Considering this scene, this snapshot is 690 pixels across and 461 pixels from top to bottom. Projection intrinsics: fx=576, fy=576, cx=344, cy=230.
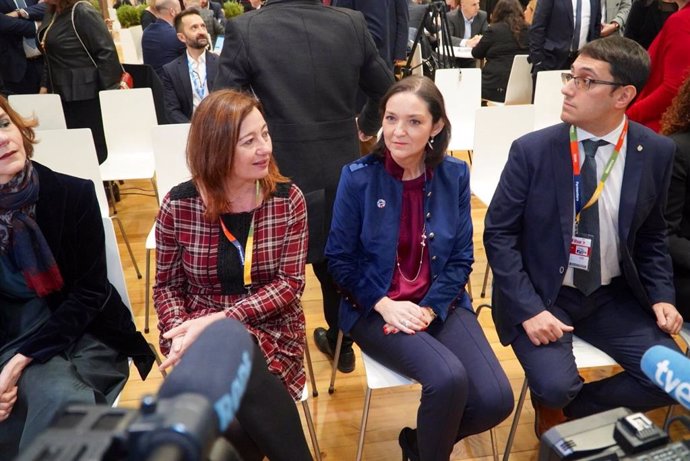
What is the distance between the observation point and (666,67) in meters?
2.82

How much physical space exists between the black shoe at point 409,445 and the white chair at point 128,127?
7.45 ft

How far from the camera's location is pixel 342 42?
214cm

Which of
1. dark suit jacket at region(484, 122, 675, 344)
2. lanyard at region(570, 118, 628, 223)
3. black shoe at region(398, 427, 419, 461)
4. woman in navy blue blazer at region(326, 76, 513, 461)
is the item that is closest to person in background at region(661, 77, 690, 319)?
dark suit jacket at region(484, 122, 675, 344)

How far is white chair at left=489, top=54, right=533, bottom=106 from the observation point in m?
4.57

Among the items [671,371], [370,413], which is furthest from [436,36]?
[671,371]

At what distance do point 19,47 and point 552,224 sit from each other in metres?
3.82

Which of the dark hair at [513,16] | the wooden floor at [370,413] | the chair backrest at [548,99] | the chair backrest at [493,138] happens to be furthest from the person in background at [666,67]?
the dark hair at [513,16]

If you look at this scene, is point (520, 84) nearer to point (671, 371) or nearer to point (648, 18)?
point (648, 18)

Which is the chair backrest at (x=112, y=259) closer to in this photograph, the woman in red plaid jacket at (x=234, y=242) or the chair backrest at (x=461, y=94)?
the woman in red plaid jacket at (x=234, y=242)

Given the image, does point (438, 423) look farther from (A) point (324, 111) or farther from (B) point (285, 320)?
(A) point (324, 111)

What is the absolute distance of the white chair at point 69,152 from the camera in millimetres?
2826

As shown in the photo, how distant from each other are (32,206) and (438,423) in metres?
1.33

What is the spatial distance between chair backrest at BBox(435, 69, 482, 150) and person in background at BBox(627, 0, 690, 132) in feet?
3.80

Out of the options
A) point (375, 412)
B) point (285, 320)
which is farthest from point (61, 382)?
point (375, 412)
